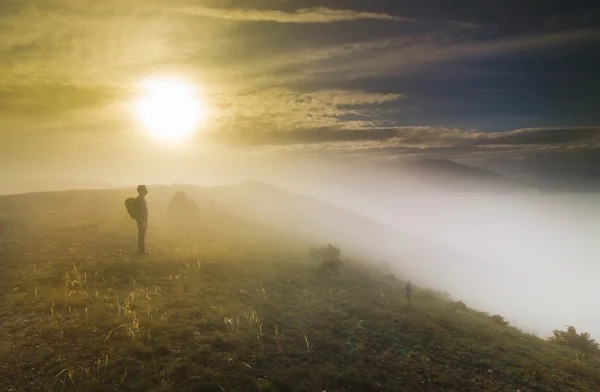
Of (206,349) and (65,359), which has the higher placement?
(65,359)

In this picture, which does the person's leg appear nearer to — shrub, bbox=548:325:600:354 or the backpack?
the backpack

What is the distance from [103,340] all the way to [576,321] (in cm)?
20898

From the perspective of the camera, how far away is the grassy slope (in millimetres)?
10773

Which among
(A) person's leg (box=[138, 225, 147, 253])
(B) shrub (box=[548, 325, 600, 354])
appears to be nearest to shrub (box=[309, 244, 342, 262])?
(A) person's leg (box=[138, 225, 147, 253])

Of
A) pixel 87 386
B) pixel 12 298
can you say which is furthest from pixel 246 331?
pixel 12 298

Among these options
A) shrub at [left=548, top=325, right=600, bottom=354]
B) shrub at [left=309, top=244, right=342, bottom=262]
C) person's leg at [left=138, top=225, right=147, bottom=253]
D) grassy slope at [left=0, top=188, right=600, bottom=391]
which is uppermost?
person's leg at [left=138, top=225, right=147, bottom=253]

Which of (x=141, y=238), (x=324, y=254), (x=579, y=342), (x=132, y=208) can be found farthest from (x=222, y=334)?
(x=579, y=342)

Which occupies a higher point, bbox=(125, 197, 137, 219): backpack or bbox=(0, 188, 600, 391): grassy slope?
bbox=(125, 197, 137, 219): backpack

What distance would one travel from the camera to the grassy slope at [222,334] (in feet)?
35.3

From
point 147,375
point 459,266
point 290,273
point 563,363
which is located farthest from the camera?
point 459,266

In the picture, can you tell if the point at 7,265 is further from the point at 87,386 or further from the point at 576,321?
the point at 576,321

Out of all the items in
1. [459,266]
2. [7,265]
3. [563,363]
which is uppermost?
[7,265]

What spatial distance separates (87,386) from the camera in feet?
31.0

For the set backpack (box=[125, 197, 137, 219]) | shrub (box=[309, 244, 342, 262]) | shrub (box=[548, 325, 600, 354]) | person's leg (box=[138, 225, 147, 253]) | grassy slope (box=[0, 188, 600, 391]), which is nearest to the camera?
grassy slope (box=[0, 188, 600, 391])
